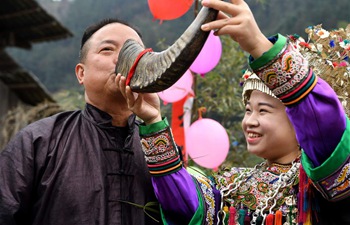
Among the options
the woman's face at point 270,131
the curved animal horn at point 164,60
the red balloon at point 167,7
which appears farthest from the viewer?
the red balloon at point 167,7

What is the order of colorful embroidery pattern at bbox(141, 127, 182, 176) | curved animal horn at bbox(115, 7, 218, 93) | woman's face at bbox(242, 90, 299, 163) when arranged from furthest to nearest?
woman's face at bbox(242, 90, 299, 163) < colorful embroidery pattern at bbox(141, 127, 182, 176) < curved animal horn at bbox(115, 7, 218, 93)

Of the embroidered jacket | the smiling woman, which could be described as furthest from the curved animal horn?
the embroidered jacket

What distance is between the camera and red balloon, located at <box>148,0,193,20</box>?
14.9 ft

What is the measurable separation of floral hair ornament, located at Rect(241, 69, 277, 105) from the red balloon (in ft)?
6.61

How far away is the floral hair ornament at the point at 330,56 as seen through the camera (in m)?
2.44

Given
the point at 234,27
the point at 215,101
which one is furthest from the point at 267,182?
the point at 215,101

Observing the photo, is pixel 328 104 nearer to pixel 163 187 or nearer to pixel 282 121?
pixel 282 121

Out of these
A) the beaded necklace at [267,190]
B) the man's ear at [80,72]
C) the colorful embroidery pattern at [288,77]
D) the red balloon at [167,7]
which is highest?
the red balloon at [167,7]

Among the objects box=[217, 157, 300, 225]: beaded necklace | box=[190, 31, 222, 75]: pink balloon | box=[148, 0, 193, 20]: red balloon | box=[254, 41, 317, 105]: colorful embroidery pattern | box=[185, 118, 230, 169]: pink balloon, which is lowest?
box=[217, 157, 300, 225]: beaded necklace

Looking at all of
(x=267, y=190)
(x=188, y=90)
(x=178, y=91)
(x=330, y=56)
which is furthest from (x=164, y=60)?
(x=188, y=90)

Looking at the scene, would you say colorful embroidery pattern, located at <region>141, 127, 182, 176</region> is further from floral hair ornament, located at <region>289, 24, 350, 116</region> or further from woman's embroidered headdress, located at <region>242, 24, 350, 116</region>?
floral hair ornament, located at <region>289, 24, 350, 116</region>

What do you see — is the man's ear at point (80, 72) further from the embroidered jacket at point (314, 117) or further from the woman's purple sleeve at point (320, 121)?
the woman's purple sleeve at point (320, 121)

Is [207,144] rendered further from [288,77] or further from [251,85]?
[288,77]

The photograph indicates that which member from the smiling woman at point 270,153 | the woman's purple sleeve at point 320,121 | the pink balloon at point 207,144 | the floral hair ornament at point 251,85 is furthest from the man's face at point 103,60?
the pink balloon at point 207,144
